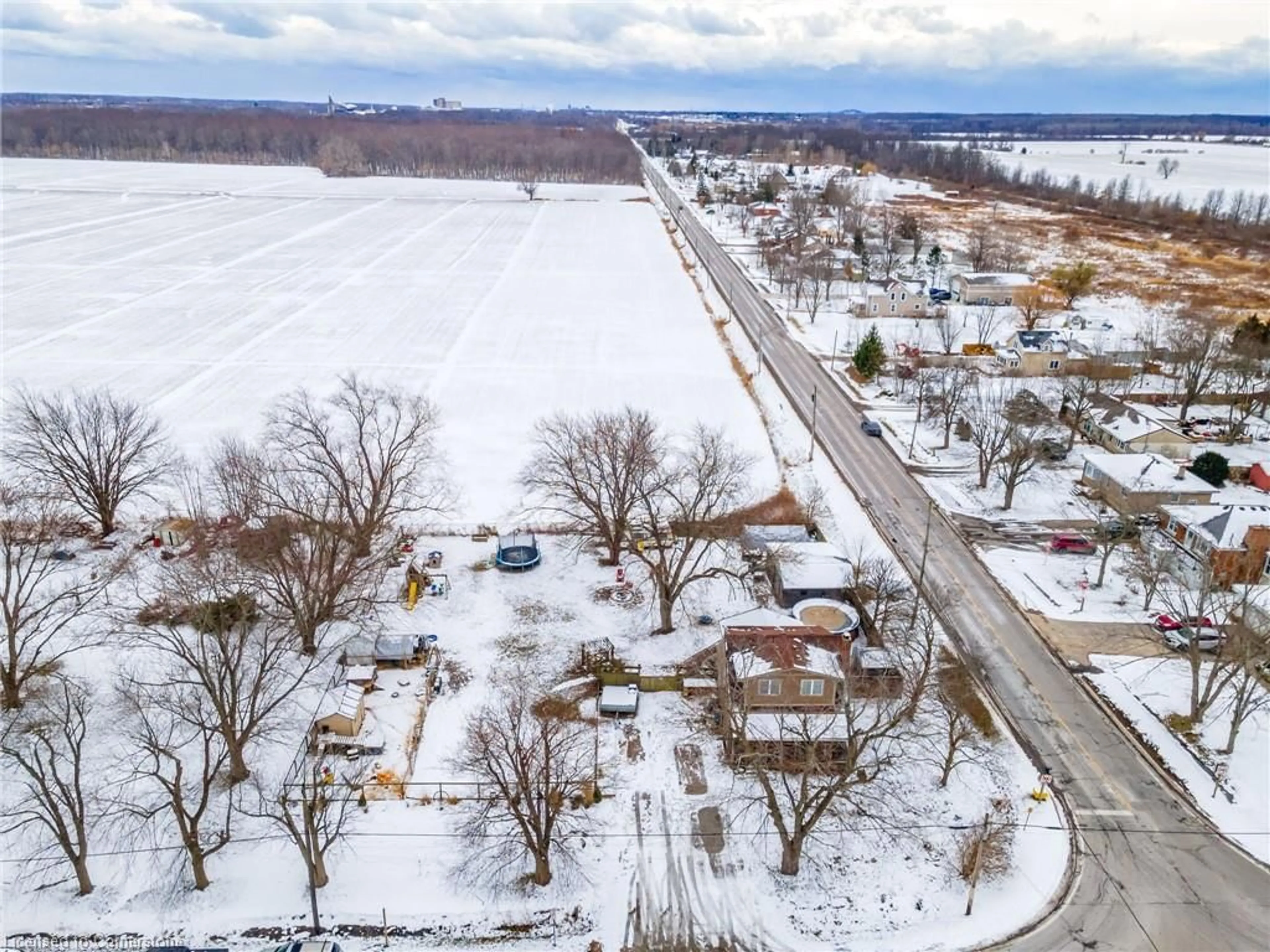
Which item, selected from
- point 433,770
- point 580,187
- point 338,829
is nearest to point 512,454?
point 433,770

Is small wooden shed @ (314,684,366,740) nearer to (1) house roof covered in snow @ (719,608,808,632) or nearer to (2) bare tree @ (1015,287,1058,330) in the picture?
(1) house roof covered in snow @ (719,608,808,632)

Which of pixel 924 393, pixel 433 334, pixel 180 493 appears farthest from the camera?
pixel 433 334

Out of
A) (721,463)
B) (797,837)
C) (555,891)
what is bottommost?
(555,891)

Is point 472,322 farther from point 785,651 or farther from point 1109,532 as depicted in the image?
point 785,651

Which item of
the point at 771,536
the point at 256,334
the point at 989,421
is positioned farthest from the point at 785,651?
the point at 256,334

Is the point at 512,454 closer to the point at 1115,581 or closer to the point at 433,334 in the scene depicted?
the point at 433,334

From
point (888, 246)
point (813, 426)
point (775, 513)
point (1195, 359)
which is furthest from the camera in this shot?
point (888, 246)
